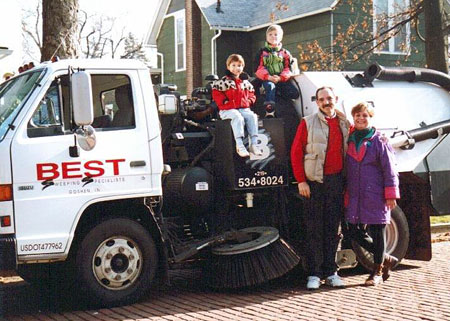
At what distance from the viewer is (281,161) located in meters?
9.05

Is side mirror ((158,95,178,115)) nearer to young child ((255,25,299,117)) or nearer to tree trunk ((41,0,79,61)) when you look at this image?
young child ((255,25,299,117))

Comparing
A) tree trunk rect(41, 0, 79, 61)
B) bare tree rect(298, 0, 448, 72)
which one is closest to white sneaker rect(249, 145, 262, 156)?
tree trunk rect(41, 0, 79, 61)

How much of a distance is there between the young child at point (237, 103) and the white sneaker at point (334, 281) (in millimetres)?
1626

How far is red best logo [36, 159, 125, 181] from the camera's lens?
7.48 meters

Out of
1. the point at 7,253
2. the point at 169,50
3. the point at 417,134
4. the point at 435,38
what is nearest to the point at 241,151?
the point at 417,134

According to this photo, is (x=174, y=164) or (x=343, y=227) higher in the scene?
(x=174, y=164)

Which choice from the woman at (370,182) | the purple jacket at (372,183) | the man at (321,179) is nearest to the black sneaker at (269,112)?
the man at (321,179)

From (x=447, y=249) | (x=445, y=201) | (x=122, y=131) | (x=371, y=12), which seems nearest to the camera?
(x=122, y=131)

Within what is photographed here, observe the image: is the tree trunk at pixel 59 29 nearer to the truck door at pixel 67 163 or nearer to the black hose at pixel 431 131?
the truck door at pixel 67 163

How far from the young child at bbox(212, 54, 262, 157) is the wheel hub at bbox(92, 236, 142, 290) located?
171cm

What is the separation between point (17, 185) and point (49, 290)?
83.9 inches

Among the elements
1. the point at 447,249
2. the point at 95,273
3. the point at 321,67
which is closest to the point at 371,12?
the point at 321,67

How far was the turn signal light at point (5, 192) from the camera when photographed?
7.28m

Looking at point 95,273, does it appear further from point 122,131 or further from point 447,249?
point 447,249
